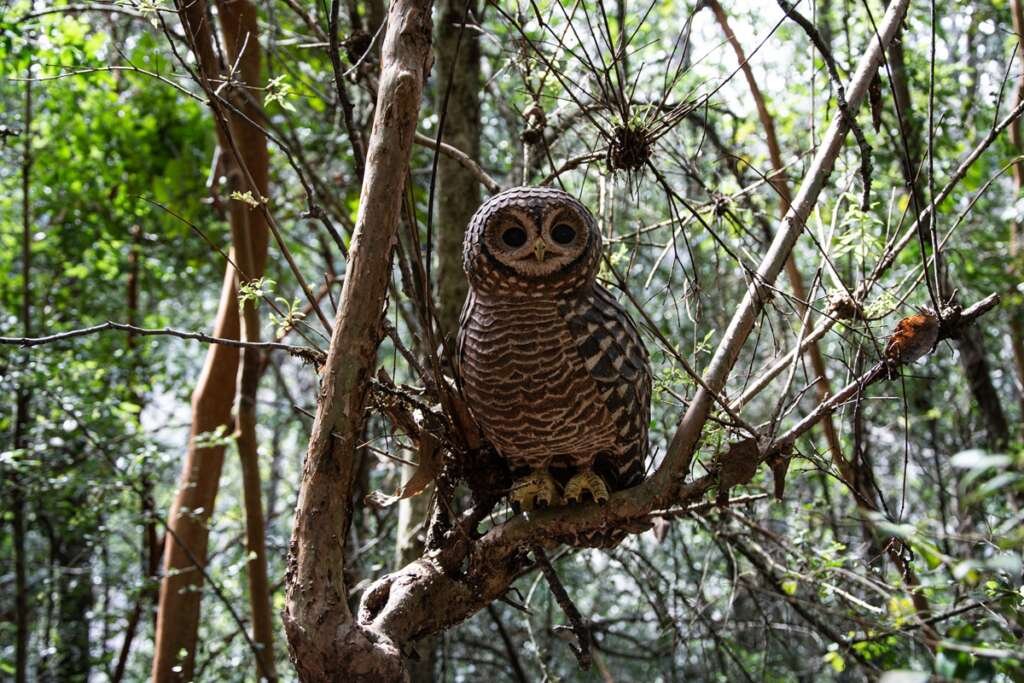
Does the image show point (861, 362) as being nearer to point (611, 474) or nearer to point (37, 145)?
point (611, 474)

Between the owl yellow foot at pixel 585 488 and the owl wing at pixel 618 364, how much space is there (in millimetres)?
73

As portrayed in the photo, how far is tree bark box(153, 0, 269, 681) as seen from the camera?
2820 mm

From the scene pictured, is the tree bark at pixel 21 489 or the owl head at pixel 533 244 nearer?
the owl head at pixel 533 244

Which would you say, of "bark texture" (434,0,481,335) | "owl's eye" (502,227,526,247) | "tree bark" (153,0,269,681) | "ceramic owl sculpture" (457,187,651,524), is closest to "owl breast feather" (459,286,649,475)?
"ceramic owl sculpture" (457,187,651,524)

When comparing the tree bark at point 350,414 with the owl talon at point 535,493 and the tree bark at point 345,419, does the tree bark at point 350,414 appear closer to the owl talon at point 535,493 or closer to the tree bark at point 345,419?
the tree bark at point 345,419

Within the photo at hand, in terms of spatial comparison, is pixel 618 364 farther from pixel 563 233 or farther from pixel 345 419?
pixel 345 419

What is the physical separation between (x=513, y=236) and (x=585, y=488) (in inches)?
20.7

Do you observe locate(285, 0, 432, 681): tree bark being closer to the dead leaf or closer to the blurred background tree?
the dead leaf

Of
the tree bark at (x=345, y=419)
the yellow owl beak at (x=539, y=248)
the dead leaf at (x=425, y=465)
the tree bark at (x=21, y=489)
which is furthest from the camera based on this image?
the tree bark at (x=21, y=489)

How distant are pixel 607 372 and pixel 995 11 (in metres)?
2.74

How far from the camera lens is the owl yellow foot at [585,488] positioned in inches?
71.7

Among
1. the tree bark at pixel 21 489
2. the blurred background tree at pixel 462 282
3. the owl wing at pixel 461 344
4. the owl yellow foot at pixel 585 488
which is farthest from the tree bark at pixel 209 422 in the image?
the owl yellow foot at pixel 585 488

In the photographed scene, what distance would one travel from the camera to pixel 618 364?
5.82 feet

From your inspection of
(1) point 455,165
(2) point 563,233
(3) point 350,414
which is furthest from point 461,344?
(1) point 455,165
